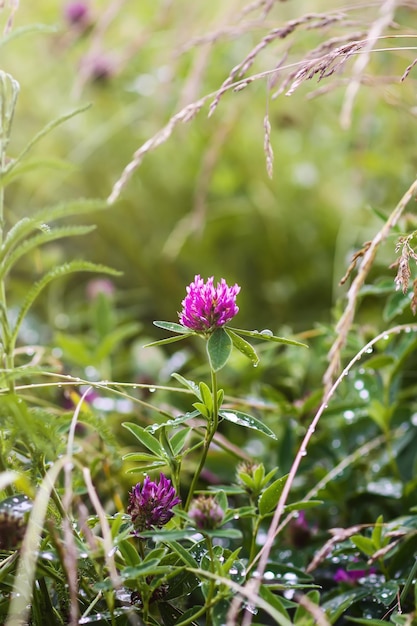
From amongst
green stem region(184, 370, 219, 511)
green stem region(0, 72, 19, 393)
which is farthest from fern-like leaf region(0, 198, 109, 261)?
green stem region(184, 370, 219, 511)

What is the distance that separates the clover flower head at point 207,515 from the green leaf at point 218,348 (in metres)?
0.08

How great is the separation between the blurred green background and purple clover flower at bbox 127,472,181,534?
78cm

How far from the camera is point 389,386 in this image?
2.35 feet

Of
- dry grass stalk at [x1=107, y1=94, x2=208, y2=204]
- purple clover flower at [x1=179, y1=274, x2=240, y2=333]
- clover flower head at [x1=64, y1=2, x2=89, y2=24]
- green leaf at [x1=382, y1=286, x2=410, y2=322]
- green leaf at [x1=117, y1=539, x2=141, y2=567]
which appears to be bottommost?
green leaf at [x1=117, y1=539, x2=141, y2=567]

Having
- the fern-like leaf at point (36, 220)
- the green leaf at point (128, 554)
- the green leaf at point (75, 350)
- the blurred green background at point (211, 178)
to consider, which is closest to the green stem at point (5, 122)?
the fern-like leaf at point (36, 220)

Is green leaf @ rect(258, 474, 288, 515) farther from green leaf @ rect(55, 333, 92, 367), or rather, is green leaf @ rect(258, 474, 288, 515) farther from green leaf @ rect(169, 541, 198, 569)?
green leaf @ rect(55, 333, 92, 367)

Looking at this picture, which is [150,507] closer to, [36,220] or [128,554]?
[128,554]

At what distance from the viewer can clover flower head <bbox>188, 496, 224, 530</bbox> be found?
1.34ft

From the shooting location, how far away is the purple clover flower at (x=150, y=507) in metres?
0.45

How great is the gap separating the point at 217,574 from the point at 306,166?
3.67 ft

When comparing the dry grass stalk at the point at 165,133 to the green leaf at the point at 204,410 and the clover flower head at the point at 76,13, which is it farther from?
the clover flower head at the point at 76,13

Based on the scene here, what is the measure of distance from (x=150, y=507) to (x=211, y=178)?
1.03 metres

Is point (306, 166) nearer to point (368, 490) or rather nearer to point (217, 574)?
point (368, 490)

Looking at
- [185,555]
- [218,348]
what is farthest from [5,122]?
[185,555]
